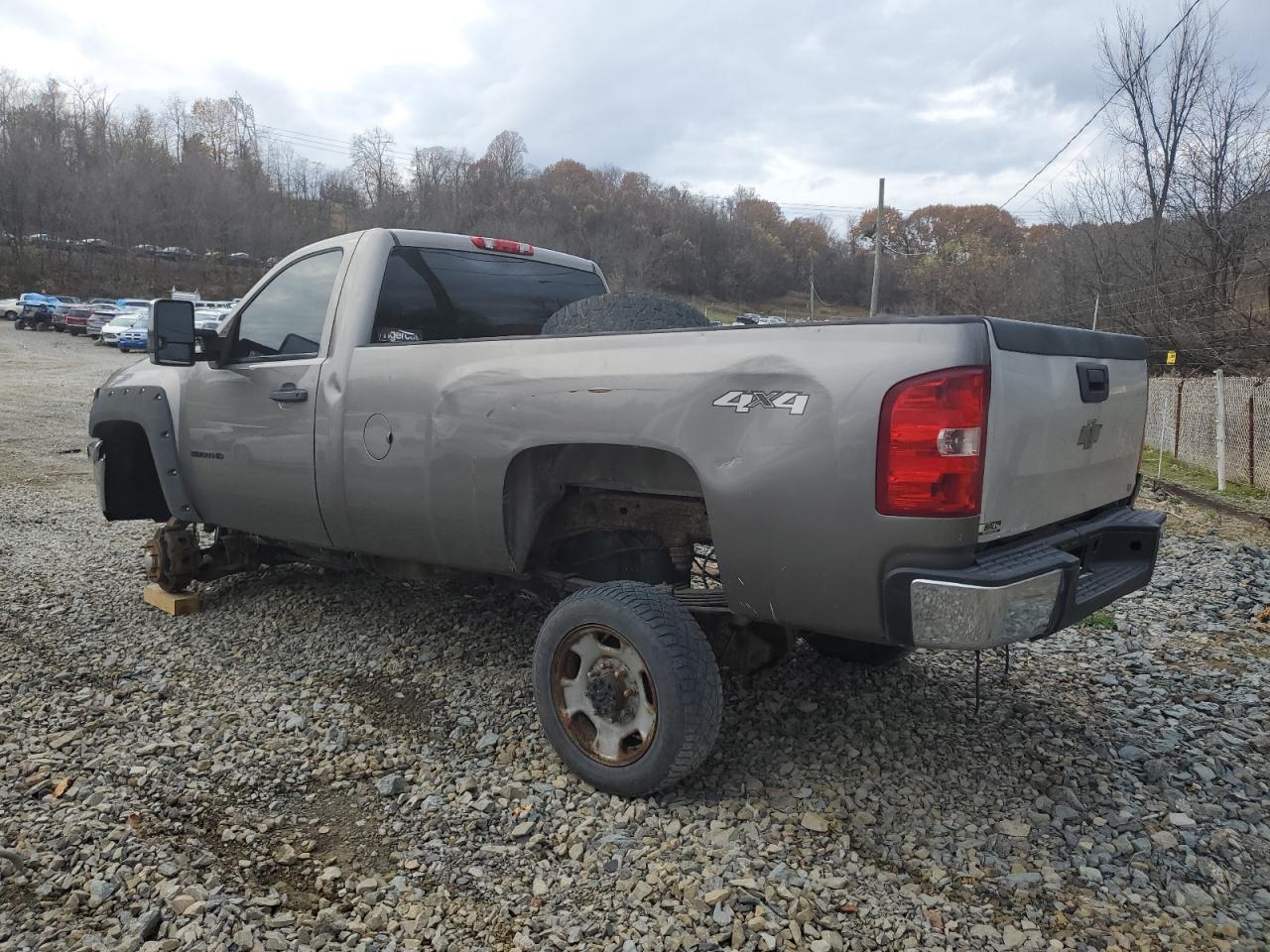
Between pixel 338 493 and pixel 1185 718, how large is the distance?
3756 millimetres

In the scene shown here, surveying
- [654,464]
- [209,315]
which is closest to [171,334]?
[654,464]

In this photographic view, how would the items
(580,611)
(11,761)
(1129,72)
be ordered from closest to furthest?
(580,611) < (11,761) < (1129,72)

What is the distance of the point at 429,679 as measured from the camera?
4055 mm

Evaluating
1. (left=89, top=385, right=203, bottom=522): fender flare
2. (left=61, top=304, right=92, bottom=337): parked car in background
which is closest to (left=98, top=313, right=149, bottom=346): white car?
(left=61, top=304, right=92, bottom=337): parked car in background

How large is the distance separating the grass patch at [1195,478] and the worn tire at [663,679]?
8.06 metres

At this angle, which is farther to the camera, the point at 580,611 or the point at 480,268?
the point at 480,268

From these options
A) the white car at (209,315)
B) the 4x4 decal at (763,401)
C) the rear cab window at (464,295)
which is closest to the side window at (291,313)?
the rear cab window at (464,295)

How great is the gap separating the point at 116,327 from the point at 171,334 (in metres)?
32.4

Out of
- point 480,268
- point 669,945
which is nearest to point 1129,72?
point 480,268

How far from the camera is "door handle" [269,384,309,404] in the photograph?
403 cm

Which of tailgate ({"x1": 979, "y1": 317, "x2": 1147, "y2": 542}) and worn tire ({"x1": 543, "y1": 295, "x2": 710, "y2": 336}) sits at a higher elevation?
worn tire ({"x1": 543, "y1": 295, "x2": 710, "y2": 336})

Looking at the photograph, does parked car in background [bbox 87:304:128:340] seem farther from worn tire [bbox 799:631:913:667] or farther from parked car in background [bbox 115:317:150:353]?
worn tire [bbox 799:631:913:667]

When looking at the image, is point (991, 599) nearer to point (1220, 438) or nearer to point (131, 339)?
point (1220, 438)

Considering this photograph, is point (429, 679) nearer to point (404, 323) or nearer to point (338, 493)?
point (338, 493)
